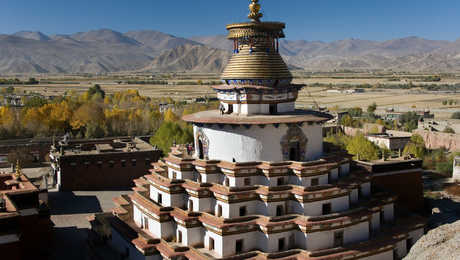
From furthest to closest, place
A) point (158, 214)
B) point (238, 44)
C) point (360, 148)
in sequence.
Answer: point (360, 148)
point (238, 44)
point (158, 214)

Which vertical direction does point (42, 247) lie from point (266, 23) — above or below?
below

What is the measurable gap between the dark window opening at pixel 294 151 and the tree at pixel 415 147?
3293 cm

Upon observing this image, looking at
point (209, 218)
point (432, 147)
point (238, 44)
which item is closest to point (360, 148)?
point (432, 147)

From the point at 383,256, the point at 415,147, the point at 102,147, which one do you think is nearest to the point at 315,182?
the point at 383,256

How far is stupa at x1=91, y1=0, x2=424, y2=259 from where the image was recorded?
19.7 metres

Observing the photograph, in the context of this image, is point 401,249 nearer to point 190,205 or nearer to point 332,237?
point 332,237

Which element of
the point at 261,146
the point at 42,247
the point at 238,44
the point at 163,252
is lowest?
the point at 42,247

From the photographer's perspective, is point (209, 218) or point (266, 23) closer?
point (209, 218)

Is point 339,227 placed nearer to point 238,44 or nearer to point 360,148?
point 238,44

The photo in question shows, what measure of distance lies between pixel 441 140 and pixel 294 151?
2016 inches

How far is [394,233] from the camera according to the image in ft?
72.0

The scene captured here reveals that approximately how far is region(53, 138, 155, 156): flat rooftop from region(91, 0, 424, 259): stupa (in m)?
18.1

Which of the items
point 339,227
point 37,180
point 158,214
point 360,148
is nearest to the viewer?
point 339,227

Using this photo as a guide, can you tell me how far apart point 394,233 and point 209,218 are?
921 cm
